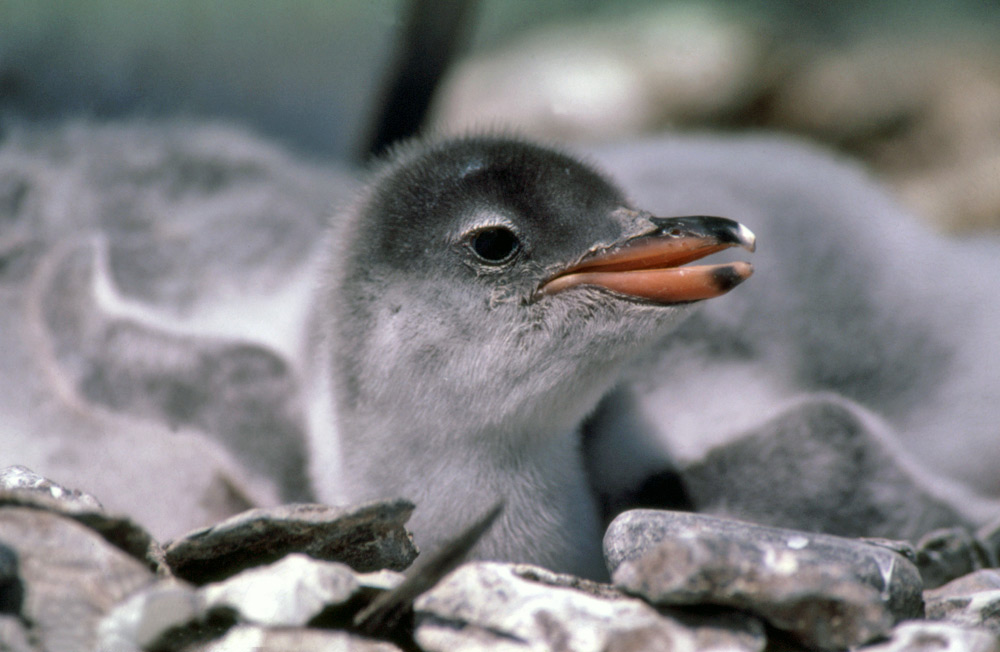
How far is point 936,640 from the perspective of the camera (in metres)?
0.90

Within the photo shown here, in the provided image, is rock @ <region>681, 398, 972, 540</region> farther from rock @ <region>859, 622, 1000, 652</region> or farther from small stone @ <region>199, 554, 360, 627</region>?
small stone @ <region>199, 554, 360, 627</region>

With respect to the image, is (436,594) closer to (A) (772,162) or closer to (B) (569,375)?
(B) (569,375)

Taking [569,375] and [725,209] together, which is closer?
[569,375]

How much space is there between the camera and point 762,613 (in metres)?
0.91

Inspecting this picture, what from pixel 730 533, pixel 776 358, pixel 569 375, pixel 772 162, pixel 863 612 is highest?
pixel 772 162

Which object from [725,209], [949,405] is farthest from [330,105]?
[949,405]

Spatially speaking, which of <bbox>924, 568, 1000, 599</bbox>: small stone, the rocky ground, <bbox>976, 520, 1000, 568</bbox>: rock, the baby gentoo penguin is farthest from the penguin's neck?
<bbox>976, 520, 1000, 568</bbox>: rock

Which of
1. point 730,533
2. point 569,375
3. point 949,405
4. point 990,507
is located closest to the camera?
point 730,533

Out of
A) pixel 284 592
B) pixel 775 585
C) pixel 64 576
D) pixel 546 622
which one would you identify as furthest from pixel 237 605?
pixel 775 585

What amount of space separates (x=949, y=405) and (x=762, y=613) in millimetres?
1140

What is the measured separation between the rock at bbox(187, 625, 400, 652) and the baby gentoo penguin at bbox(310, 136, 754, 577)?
19.6 inches

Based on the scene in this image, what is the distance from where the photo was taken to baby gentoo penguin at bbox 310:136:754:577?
134 cm

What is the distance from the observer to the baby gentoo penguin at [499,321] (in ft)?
4.40

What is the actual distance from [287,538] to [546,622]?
13.3 inches
